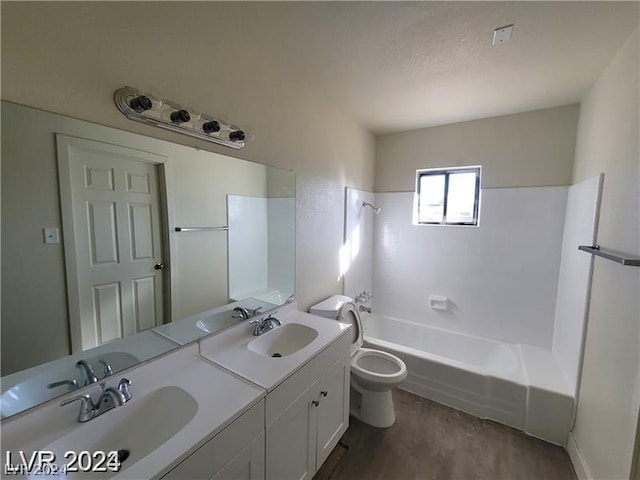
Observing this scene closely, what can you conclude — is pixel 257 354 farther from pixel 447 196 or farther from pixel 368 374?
pixel 447 196

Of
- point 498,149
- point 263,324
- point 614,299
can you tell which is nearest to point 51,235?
point 263,324

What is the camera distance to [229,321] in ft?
5.02

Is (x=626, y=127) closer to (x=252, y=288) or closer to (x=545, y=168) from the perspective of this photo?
(x=545, y=168)

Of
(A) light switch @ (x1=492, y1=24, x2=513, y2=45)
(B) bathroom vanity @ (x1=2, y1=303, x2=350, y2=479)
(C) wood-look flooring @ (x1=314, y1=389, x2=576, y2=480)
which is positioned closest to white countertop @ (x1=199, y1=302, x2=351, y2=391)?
(B) bathroom vanity @ (x1=2, y1=303, x2=350, y2=479)

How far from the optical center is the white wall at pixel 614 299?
123 cm

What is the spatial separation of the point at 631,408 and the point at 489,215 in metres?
1.73

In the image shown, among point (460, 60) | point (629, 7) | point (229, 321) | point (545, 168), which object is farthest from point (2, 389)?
point (545, 168)

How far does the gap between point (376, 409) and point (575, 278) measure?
1.75m

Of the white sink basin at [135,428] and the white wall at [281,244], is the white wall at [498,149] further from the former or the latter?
the white sink basin at [135,428]

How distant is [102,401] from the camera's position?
0.92 meters

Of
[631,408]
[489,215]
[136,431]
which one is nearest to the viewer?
[136,431]

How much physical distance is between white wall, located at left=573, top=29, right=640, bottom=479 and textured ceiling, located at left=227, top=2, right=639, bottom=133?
9.8 inches

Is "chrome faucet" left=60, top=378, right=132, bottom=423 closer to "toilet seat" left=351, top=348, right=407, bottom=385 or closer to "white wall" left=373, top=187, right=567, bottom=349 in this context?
"toilet seat" left=351, top=348, right=407, bottom=385

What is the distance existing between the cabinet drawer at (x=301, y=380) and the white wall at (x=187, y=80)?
562 millimetres
